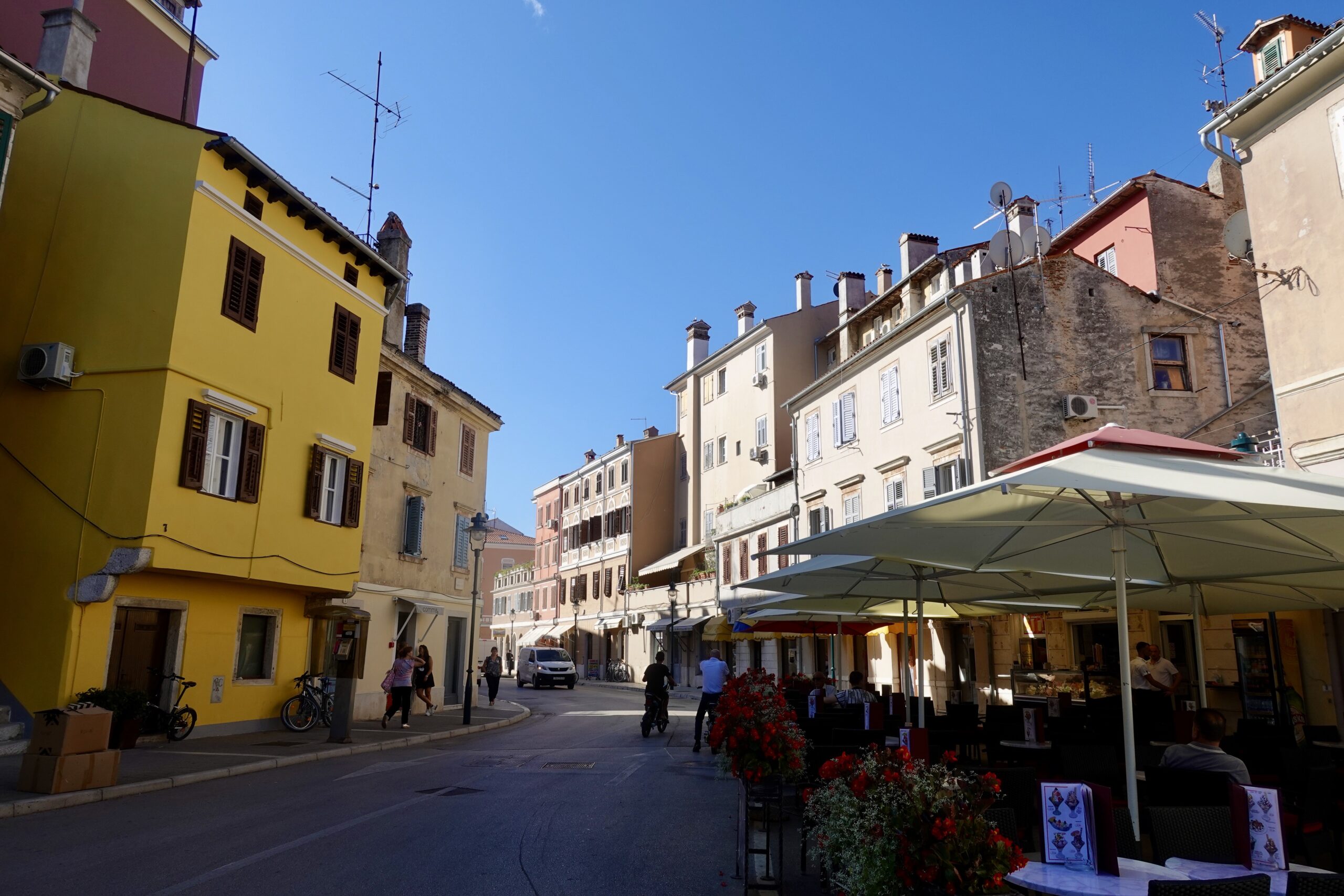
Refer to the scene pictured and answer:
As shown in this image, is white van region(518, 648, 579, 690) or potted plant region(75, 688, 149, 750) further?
white van region(518, 648, 579, 690)

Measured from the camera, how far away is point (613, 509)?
52312 millimetres

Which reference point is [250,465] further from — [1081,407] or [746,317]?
[746,317]

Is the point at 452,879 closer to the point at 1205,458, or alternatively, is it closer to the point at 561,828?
the point at 561,828

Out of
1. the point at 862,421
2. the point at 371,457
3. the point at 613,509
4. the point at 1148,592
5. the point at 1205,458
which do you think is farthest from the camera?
the point at 613,509

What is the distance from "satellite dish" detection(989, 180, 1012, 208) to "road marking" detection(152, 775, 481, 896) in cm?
1986

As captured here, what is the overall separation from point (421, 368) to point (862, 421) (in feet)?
42.0

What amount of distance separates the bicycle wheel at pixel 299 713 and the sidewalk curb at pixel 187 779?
2262mm

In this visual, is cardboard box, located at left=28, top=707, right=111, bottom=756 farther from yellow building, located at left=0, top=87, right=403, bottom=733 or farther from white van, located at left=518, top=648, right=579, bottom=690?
white van, located at left=518, top=648, right=579, bottom=690

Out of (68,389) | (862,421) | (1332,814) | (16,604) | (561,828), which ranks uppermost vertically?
(862,421)

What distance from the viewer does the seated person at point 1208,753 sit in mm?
6121

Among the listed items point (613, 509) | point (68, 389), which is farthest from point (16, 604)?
point (613, 509)

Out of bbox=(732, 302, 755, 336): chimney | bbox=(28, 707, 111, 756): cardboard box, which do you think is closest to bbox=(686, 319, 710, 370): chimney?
bbox=(732, 302, 755, 336): chimney

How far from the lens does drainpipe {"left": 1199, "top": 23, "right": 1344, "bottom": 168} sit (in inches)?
518

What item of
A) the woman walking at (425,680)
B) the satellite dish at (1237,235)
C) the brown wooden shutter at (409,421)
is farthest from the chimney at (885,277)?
the woman walking at (425,680)
